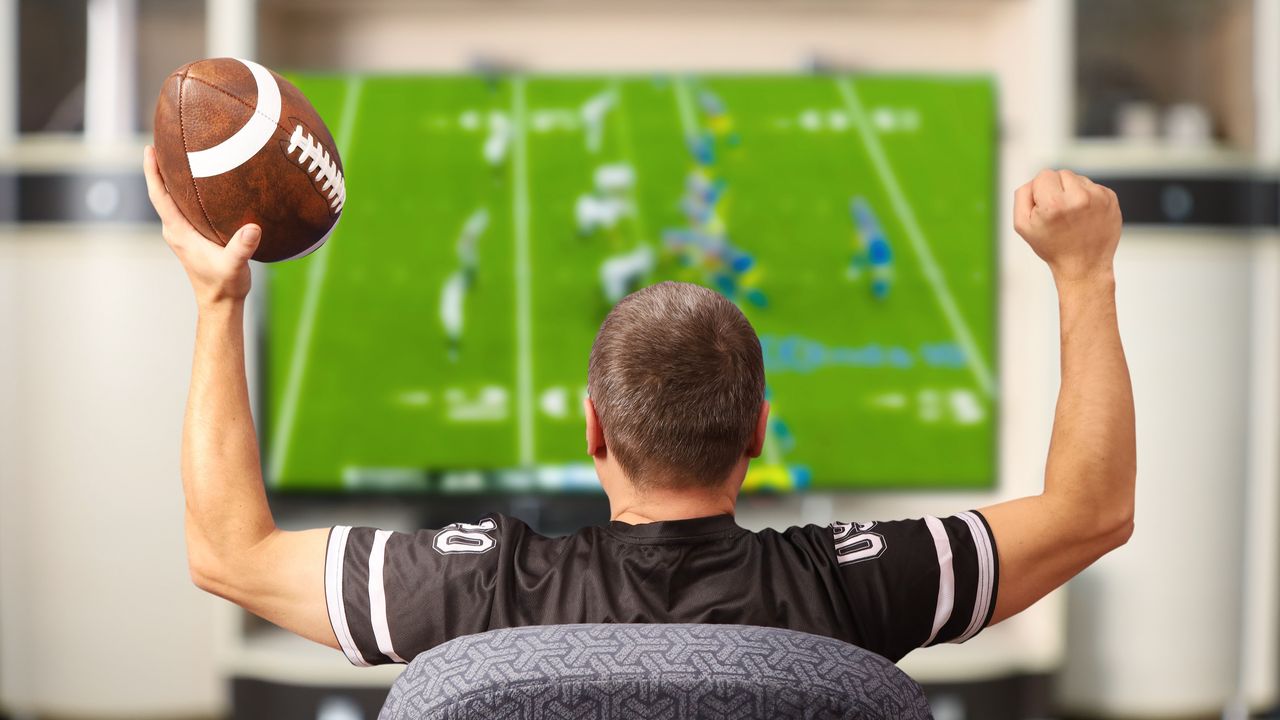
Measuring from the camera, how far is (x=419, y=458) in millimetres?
2754

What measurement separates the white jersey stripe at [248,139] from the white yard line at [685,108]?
1740 mm

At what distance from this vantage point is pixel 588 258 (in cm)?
274

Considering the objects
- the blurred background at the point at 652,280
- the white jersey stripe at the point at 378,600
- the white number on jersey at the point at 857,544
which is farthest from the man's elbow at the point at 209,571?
the blurred background at the point at 652,280

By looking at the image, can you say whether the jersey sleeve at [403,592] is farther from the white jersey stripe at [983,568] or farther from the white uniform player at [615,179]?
the white uniform player at [615,179]

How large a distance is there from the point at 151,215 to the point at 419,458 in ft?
3.05

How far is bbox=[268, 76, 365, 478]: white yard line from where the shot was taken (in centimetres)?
273

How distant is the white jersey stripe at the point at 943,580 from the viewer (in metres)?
0.82

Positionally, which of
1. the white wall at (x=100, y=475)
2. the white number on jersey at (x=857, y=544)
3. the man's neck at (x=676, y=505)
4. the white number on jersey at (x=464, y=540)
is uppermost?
the man's neck at (x=676, y=505)

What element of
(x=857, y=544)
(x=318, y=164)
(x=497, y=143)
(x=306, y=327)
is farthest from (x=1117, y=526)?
(x=306, y=327)

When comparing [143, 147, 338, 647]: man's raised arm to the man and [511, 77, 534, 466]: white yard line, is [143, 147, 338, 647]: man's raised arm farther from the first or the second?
[511, 77, 534, 466]: white yard line

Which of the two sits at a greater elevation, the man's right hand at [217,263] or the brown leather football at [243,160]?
the brown leather football at [243,160]

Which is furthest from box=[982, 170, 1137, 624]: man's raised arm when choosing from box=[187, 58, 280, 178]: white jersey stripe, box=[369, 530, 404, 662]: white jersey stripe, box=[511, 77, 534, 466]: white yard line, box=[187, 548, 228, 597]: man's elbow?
box=[511, 77, 534, 466]: white yard line

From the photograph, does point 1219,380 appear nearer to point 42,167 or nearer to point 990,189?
point 990,189

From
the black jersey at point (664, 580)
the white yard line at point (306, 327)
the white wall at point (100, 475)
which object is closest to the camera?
the black jersey at point (664, 580)
